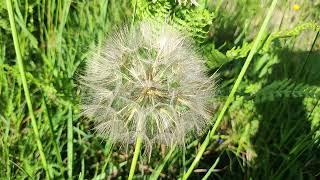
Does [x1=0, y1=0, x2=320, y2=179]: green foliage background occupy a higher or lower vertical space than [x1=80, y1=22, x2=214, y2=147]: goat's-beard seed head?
lower

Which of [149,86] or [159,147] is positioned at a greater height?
[149,86]

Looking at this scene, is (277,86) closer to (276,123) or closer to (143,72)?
(276,123)

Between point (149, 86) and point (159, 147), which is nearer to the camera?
point (149, 86)

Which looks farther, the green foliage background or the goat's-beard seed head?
the green foliage background
